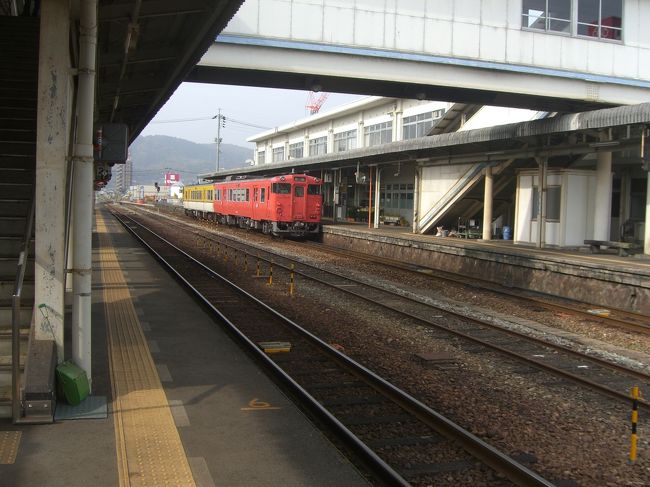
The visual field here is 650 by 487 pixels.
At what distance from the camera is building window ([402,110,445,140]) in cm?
3682

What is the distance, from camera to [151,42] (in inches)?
376

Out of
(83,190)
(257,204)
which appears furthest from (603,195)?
(83,190)

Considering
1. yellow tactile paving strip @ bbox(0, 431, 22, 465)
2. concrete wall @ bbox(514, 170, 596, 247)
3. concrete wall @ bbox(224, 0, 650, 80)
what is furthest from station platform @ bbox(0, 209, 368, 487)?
concrete wall @ bbox(514, 170, 596, 247)

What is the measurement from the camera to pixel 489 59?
607 inches

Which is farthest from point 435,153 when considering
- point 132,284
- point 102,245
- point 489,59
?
point 132,284

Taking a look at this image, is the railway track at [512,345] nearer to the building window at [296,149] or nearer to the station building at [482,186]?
the station building at [482,186]

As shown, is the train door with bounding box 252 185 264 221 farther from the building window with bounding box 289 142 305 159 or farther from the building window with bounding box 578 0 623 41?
the building window with bounding box 289 142 305 159

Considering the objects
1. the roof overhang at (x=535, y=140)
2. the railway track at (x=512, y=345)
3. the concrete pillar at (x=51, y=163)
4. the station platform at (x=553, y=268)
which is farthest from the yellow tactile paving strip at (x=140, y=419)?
the roof overhang at (x=535, y=140)

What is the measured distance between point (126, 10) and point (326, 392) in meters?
5.14

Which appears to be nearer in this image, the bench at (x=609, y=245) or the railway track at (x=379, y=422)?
the railway track at (x=379, y=422)

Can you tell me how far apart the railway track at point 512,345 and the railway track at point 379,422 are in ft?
7.43

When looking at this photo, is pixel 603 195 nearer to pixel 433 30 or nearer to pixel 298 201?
pixel 433 30

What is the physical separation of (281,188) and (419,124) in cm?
1493

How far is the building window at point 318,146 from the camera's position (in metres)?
55.0
